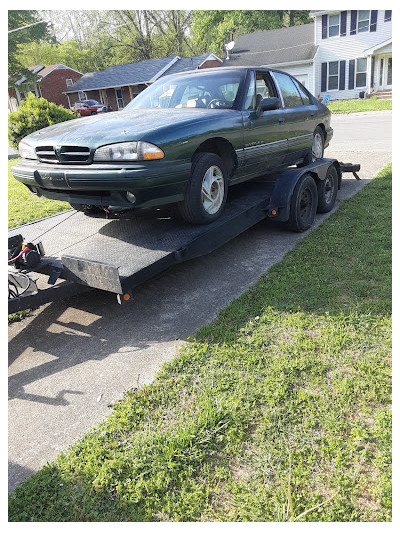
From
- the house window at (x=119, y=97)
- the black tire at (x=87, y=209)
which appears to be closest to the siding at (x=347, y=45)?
the house window at (x=119, y=97)

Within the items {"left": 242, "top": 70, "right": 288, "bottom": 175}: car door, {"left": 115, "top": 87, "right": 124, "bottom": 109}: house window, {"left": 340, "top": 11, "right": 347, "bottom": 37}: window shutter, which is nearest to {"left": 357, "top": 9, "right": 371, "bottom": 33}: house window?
{"left": 340, "top": 11, "right": 347, "bottom": 37}: window shutter

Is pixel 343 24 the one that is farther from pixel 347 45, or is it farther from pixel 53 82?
pixel 53 82

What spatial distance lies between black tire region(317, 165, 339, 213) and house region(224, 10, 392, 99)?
26091 millimetres

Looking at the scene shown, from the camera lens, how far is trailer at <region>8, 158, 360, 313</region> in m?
3.34

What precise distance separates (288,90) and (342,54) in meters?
27.7

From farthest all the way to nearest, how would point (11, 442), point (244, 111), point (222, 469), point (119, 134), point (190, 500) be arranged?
point (244, 111), point (119, 134), point (11, 442), point (222, 469), point (190, 500)

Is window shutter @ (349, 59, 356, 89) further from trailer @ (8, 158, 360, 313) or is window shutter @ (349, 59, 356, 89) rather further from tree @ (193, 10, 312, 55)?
trailer @ (8, 158, 360, 313)

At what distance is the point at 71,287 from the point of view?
3512 millimetres

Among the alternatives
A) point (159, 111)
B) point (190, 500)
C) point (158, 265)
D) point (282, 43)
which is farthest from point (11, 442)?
point (282, 43)

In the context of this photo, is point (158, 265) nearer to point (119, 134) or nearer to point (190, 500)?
point (119, 134)

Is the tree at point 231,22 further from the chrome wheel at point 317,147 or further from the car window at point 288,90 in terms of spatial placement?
the car window at point 288,90

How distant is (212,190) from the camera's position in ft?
13.7

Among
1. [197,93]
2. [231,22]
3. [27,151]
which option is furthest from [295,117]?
[231,22]
